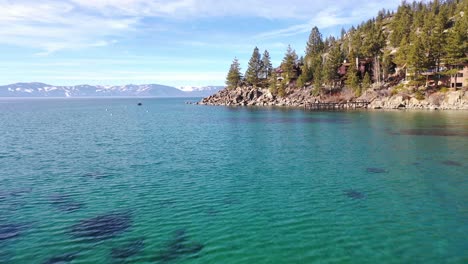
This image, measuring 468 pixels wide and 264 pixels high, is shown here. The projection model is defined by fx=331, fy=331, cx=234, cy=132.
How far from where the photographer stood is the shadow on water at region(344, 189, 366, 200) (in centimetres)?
2827

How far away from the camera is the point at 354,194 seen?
95.3ft

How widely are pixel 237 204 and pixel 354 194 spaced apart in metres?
10.5

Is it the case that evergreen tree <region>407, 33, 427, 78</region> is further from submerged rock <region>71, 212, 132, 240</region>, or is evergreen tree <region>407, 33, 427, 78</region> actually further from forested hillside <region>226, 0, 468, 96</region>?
submerged rock <region>71, 212, 132, 240</region>

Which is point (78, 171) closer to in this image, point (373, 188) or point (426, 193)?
point (373, 188)

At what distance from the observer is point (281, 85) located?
170000 millimetres

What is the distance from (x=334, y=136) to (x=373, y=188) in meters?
33.2

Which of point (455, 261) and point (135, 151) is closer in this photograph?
point (455, 261)

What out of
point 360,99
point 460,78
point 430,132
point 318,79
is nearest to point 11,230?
point 430,132

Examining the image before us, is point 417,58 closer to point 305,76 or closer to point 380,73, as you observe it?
point 380,73

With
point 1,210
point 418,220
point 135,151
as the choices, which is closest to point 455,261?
point 418,220

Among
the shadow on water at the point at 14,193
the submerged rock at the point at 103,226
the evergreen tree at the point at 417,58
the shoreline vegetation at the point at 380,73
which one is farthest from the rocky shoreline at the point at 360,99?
the shadow on water at the point at 14,193

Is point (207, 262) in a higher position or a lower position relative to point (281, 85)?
lower

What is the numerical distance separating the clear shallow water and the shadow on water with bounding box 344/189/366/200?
9 centimetres

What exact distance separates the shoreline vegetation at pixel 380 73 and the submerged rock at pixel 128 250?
11427cm
